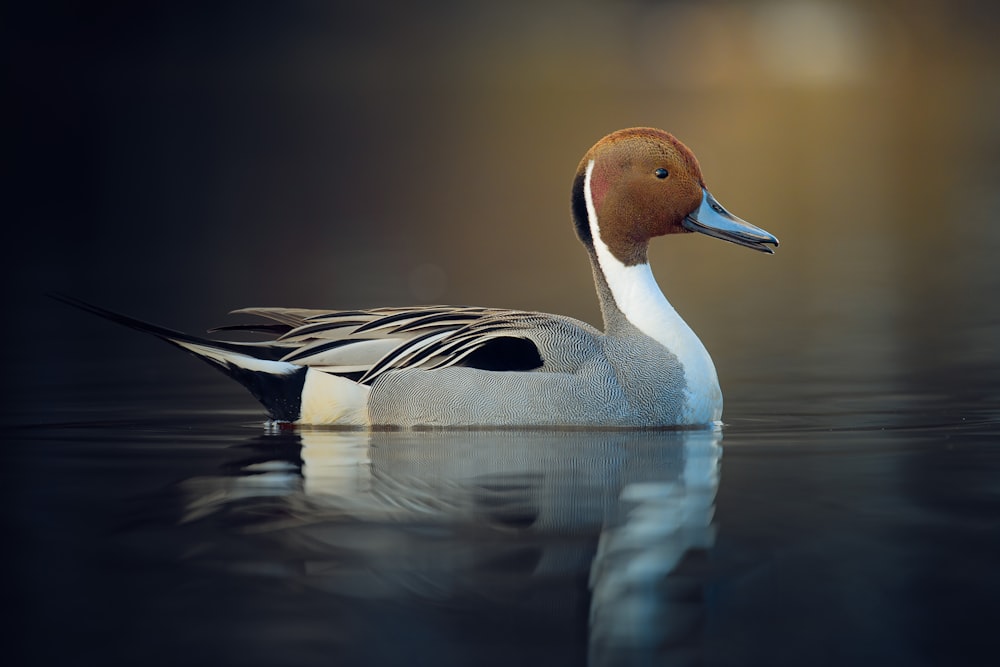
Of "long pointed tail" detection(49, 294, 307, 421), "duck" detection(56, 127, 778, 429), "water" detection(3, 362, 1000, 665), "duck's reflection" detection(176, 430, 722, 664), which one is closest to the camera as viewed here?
"water" detection(3, 362, 1000, 665)

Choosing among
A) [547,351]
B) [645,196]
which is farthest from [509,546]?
[645,196]

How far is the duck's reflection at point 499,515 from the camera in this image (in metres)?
3.49

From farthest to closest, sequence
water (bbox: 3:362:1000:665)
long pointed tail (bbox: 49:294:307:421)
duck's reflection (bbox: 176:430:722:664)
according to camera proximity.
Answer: long pointed tail (bbox: 49:294:307:421), duck's reflection (bbox: 176:430:722:664), water (bbox: 3:362:1000:665)

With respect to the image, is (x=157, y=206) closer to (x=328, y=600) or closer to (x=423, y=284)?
(x=423, y=284)

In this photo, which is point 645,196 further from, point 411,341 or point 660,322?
point 411,341

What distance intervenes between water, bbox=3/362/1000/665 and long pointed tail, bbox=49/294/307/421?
26 centimetres

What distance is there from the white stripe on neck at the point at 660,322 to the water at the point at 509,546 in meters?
0.18

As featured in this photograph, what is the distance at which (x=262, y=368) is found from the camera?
6012mm

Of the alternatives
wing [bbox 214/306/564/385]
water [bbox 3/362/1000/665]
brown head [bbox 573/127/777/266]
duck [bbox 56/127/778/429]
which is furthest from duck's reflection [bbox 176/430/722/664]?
brown head [bbox 573/127/777/266]

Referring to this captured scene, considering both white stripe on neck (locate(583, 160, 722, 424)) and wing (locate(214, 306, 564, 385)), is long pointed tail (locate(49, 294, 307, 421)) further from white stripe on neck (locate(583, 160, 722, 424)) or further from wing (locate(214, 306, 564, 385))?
white stripe on neck (locate(583, 160, 722, 424))

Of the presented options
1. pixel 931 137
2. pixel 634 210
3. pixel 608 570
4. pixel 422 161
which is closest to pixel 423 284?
pixel 634 210

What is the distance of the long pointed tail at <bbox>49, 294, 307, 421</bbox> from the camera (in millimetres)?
5969

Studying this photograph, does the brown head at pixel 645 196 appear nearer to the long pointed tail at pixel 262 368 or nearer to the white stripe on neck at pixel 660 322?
the white stripe on neck at pixel 660 322

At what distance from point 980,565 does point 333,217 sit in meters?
16.1
